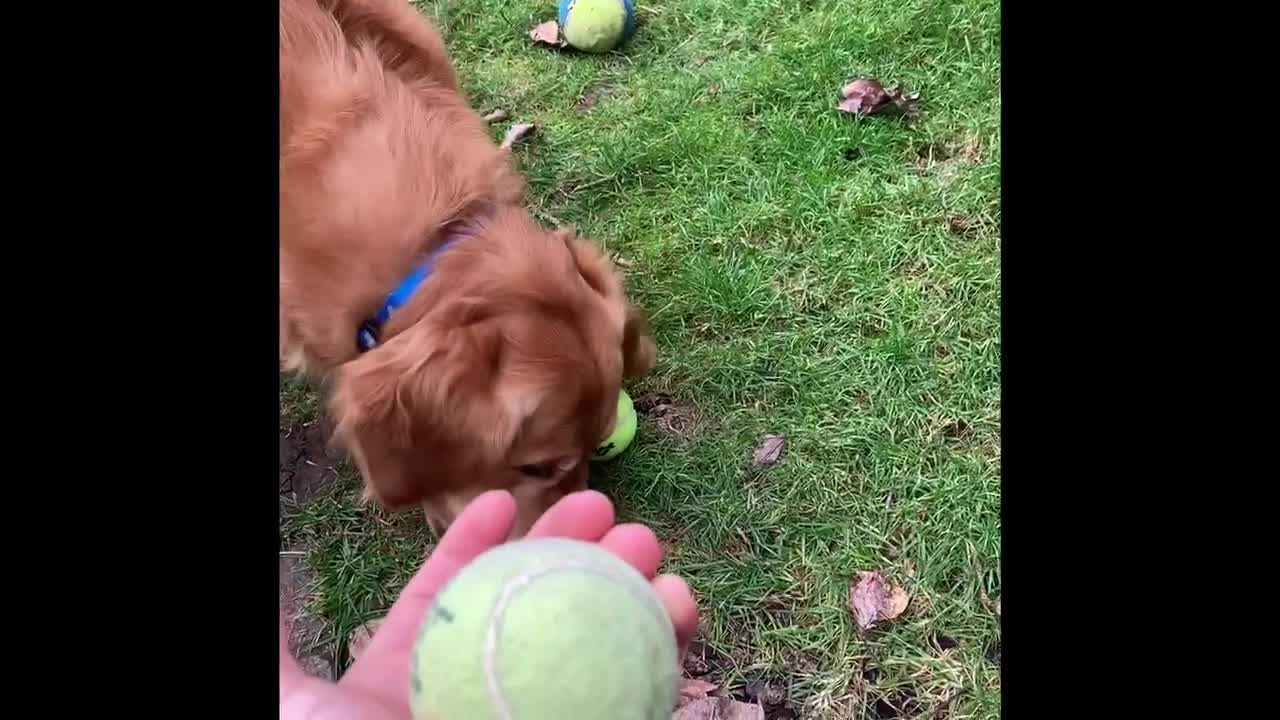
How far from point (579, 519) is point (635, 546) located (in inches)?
5.5

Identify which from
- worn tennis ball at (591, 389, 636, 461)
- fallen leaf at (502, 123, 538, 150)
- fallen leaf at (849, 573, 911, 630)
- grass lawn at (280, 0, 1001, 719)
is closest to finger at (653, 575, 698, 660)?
grass lawn at (280, 0, 1001, 719)

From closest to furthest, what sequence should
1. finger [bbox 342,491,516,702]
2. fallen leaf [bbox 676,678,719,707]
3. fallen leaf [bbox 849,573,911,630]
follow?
finger [bbox 342,491,516,702], fallen leaf [bbox 676,678,719,707], fallen leaf [bbox 849,573,911,630]

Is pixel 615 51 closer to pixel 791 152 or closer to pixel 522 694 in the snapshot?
pixel 791 152

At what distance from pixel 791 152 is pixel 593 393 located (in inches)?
68.6

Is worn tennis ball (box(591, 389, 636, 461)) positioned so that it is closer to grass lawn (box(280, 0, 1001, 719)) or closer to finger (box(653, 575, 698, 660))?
grass lawn (box(280, 0, 1001, 719))

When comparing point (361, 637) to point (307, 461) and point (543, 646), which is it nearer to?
point (307, 461)

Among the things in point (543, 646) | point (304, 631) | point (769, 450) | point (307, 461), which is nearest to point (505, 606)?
point (543, 646)

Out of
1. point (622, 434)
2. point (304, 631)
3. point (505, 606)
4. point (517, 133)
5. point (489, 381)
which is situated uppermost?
point (505, 606)

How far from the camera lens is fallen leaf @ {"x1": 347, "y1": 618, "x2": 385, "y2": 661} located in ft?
8.43

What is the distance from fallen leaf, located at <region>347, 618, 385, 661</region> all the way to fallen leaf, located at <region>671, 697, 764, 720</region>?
0.85 m

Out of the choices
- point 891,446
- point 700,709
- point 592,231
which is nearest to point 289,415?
point 592,231

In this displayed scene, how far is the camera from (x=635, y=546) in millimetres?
1799

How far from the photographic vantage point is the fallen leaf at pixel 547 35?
14.1 feet

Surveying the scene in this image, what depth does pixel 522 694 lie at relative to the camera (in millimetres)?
1254
